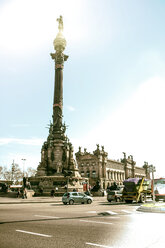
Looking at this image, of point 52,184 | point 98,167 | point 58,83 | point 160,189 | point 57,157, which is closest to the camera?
point 160,189

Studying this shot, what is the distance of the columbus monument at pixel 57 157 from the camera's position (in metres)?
41.5

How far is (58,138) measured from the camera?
47.8 meters

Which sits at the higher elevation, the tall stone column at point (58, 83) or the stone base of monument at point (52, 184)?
the tall stone column at point (58, 83)

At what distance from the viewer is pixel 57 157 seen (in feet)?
151

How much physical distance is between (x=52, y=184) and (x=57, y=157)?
623 centimetres

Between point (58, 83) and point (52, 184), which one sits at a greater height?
point (58, 83)

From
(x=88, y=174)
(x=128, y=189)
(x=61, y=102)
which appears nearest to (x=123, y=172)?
(x=88, y=174)

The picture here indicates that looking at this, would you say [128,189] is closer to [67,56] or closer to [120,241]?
[120,241]

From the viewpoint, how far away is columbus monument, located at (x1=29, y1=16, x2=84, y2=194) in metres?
41.5

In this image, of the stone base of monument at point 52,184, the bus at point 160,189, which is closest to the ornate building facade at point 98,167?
the stone base of monument at point 52,184

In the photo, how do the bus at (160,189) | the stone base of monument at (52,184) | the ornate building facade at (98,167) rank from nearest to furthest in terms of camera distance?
1. the bus at (160,189)
2. the stone base of monument at (52,184)
3. the ornate building facade at (98,167)

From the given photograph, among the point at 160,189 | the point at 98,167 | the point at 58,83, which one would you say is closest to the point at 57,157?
the point at 58,83

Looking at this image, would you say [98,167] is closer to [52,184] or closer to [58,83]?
[58,83]

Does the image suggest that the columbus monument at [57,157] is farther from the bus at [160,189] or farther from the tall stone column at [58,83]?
the bus at [160,189]
